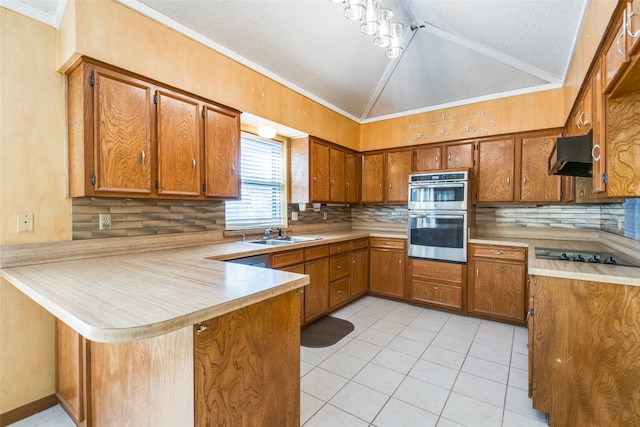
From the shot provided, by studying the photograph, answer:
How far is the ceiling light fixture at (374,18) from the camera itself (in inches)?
83.0

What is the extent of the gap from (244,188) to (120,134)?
1.48 metres

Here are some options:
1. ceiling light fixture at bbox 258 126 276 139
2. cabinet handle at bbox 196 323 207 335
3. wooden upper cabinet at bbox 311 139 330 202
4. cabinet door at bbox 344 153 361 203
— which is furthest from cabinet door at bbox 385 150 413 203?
cabinet handle at bbox 196 323 207 335

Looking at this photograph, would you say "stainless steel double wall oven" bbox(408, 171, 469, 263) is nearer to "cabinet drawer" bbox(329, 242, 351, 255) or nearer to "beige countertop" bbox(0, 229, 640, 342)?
"cabinet drawer" bbox(329, 242, 351, 255)

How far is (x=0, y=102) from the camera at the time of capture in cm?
175

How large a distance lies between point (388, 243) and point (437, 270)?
0.73 meters

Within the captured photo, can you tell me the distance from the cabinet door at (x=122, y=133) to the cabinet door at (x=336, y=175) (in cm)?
236

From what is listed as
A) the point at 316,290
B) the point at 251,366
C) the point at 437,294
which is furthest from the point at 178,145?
the point at 437,294

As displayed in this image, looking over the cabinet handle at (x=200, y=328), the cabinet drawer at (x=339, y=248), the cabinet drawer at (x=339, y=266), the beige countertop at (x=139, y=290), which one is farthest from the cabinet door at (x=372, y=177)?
the cabinet handle at (x=200, y=328)

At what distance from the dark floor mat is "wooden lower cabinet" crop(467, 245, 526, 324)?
1558mm

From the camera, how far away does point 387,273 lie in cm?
409

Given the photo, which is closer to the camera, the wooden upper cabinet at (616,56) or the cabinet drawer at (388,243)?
the wooden upper cabinet at (616,56)

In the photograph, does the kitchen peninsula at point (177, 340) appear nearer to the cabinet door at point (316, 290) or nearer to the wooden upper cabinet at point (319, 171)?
the cabinet door at point (316, 290)

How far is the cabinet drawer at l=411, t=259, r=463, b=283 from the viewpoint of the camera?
3561 mm

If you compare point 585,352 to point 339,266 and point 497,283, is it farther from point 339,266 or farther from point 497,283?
point 339,266
